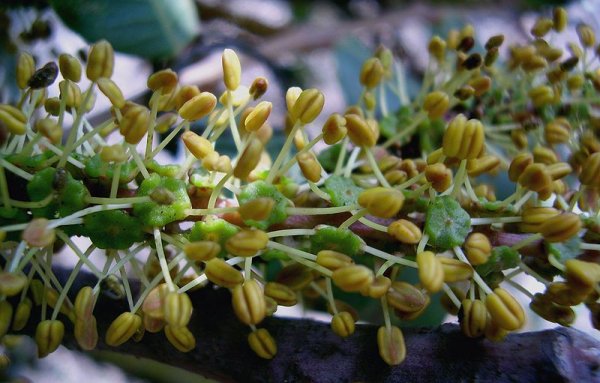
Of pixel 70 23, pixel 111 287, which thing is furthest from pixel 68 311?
pixel 70 23

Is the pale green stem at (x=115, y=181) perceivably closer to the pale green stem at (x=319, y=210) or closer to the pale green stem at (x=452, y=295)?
the pale green stem at (x=319, y=210)

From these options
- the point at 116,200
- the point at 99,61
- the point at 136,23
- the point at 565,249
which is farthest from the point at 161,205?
the point at 136,23

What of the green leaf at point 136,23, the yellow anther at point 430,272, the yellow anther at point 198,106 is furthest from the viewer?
the green leaf at point 136,23

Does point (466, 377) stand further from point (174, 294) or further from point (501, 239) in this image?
point (174, 294)

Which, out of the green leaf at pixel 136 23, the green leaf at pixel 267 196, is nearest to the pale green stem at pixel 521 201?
the green leaf at pixel 267 196

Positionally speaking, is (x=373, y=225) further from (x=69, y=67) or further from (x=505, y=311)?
(x=69, y=67)

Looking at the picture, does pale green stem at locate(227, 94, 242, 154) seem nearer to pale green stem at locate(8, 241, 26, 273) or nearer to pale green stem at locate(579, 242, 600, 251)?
pale green stem at locate(8, 241, 26, 273)

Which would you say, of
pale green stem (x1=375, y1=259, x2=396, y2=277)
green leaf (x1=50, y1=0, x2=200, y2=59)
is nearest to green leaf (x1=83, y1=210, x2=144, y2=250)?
pale green stem (x1=375, y1=259, x2=396, y2=277)
